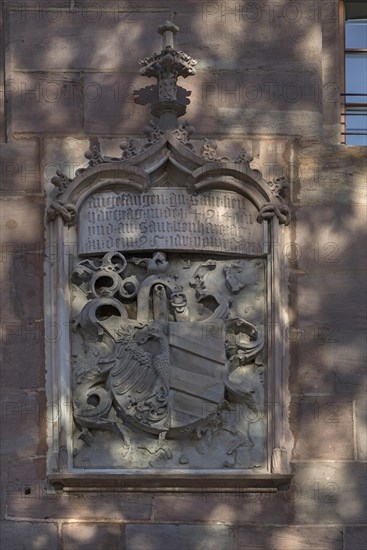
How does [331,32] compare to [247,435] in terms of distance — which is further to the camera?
[331,32]

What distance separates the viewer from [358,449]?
46.5 feet

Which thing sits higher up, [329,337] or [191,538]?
[329,337]

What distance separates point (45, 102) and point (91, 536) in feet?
9.16

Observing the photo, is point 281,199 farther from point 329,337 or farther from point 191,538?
point 191,538

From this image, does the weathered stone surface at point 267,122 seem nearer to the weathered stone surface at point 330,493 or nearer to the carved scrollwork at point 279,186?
the carved scrollwork at point 279,186

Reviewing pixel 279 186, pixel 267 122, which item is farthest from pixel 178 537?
pixel 267 122

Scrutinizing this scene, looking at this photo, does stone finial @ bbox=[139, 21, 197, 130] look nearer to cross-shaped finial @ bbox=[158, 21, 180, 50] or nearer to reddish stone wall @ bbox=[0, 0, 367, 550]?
cross-shaped finial @ bbox=[158, 21, 180, 50]

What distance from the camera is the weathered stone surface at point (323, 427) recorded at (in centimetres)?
1415

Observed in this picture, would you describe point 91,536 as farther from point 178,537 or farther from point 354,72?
point 354,72

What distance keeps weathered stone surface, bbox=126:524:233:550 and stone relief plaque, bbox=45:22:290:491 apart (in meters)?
0.25

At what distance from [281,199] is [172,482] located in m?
1.92

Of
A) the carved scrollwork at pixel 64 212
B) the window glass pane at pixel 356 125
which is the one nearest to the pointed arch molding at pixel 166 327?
the carved scrollwork at pixel 64 212

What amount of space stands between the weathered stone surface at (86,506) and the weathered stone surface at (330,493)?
93 cm

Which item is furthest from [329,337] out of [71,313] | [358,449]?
[71,313]
